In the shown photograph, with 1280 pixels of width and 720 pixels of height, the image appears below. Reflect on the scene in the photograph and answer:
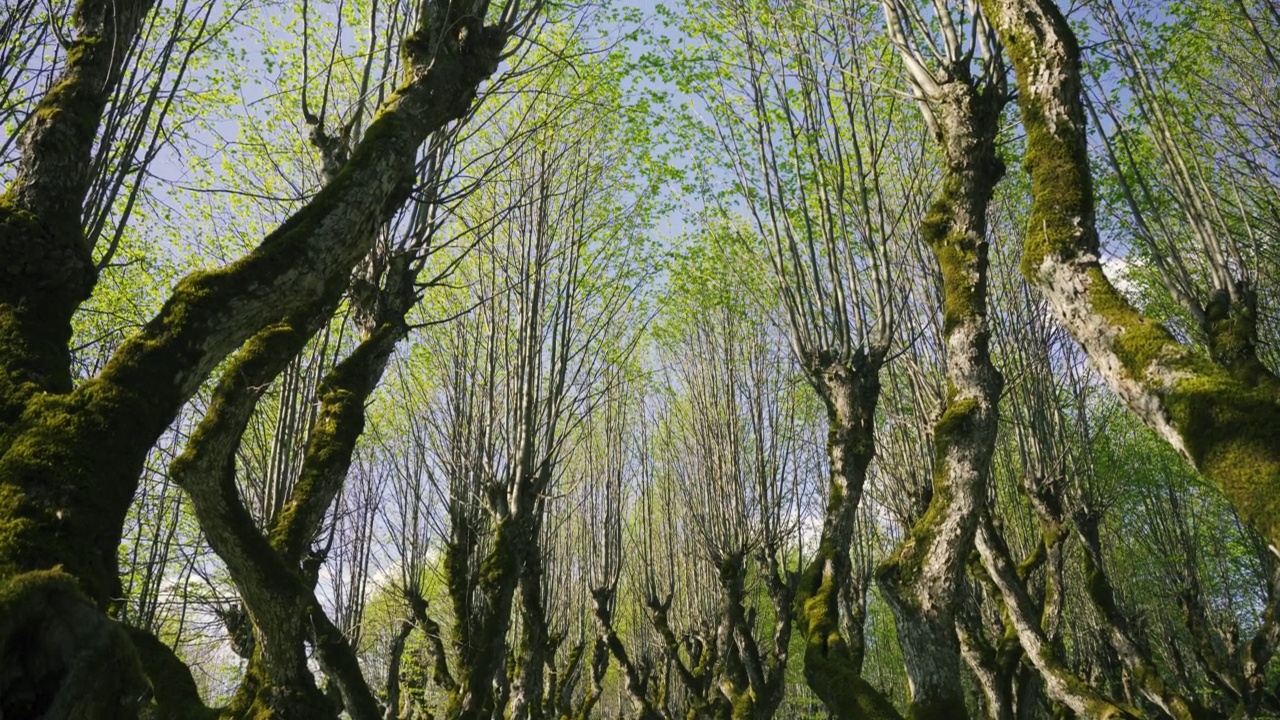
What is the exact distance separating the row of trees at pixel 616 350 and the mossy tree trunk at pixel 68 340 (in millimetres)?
12

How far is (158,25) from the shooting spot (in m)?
7.55

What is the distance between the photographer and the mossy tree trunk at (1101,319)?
2.45 meters

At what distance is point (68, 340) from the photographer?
2998 millimetres

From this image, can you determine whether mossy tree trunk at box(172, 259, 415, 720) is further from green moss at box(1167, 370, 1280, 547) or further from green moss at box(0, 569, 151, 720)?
green moss at box(1167, 370, 1280, 547)

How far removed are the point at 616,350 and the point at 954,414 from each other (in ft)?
26.0

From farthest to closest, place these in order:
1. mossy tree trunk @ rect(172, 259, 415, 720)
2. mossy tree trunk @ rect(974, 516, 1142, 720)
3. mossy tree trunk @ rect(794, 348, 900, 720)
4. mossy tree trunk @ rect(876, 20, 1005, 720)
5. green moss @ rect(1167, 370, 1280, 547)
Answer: mossy tree trunk @ rect(974, 516, 1142, 720) → mossy tree trunk @ rect(794, 348, 900, 720) → mossy tree trunk @ rect(876, 20, 1005, 720) → mossy tree trunk @ rect(172, 259, 415, 720) → green moss @ rect(1167, 370, 1280, 547)

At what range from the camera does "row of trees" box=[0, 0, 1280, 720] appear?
275cm

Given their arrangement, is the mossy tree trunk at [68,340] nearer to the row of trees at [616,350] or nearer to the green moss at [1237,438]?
the row of trees at [616,350]

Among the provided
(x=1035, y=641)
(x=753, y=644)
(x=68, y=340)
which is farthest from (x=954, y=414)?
(x=753, y=644)

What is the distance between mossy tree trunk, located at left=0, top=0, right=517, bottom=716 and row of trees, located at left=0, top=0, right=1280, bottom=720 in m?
0.01

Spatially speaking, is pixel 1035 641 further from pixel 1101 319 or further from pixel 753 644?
pixel 1101 319

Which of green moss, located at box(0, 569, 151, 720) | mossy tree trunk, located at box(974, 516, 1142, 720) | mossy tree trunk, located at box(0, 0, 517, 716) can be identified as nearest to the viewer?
green moss, located at box(0, 569, 151, 720)

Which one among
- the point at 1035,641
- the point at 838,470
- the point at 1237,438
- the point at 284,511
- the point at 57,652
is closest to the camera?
the point at 57,652

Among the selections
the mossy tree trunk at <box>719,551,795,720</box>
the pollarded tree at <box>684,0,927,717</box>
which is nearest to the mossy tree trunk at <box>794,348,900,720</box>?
the pollarded tree at <box>684,0,927,717</box>
